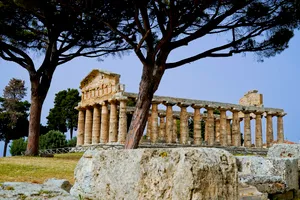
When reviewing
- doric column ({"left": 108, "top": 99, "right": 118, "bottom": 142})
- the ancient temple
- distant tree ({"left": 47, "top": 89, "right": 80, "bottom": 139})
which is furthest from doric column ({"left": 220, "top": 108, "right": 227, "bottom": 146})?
distant tree ({"left": 47, "top": 89, "right": 80, "bottom": 139})

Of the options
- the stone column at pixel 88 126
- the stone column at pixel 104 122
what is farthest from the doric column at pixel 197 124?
the stone column at pixel 88 126

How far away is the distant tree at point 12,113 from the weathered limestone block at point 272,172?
3424 cm

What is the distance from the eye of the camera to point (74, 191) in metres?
4.28

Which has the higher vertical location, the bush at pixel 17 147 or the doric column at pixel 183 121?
the doric column at pixel 183 121

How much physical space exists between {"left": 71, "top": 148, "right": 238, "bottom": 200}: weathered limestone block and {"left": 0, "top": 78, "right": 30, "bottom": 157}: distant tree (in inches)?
1403

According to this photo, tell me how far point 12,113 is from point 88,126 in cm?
956

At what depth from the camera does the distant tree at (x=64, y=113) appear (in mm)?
40997

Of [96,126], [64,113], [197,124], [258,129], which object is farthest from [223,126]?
[64,113]

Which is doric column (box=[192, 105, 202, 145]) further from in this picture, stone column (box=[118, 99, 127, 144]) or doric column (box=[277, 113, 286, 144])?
doric column (box=[277, 113, 286, 144])

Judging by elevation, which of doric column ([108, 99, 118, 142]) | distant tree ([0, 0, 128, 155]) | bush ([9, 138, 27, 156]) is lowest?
bush ([9, 138, 27, 156])

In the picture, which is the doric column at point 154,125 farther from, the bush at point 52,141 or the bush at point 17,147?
the bush at point 17,147

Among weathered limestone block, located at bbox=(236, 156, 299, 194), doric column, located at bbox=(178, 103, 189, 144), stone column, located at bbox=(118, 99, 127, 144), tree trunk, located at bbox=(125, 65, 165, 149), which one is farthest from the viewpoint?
doric column, located at bbox=(178, 103, 189, 144)

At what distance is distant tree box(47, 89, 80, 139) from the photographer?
40997 millimetres

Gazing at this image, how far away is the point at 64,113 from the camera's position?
40875 mm
